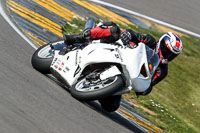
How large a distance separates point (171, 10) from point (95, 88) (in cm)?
949

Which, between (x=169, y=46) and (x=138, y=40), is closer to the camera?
(x=169, y=46)

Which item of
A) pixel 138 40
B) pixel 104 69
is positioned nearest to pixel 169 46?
pixel 138 40

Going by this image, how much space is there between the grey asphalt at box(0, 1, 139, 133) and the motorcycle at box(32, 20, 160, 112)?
199 millimetres

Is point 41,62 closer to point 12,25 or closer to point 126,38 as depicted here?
point 126,38

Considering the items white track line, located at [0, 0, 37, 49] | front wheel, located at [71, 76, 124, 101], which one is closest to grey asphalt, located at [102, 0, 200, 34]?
white track line, located at [0, 0, 37, 49]

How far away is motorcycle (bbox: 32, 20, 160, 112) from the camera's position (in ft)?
20.7

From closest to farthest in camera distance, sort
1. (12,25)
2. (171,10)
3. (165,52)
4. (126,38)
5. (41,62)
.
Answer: (126,38) < (165,52) < (41,62) < (12,25) < (171,10)

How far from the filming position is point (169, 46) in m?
6.76

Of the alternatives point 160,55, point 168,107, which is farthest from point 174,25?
point 160,55

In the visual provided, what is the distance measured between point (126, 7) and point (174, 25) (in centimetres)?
175

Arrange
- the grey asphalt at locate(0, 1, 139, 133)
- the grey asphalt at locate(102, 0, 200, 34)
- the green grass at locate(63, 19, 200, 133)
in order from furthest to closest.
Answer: the grey asphalt at locate(102, 0, 200, 34) < the green grass at locate(63, 19, 200, 133) < the grey asphalt at locate(0, 1, 139, 133)

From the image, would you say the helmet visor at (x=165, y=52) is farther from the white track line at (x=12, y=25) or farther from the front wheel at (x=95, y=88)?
the white track line at (x=12, y=25)

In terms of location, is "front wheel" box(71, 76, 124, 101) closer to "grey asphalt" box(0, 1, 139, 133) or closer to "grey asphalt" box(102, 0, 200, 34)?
"grey asphalt" box(0, 1, 139, 133)

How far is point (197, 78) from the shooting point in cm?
1190
